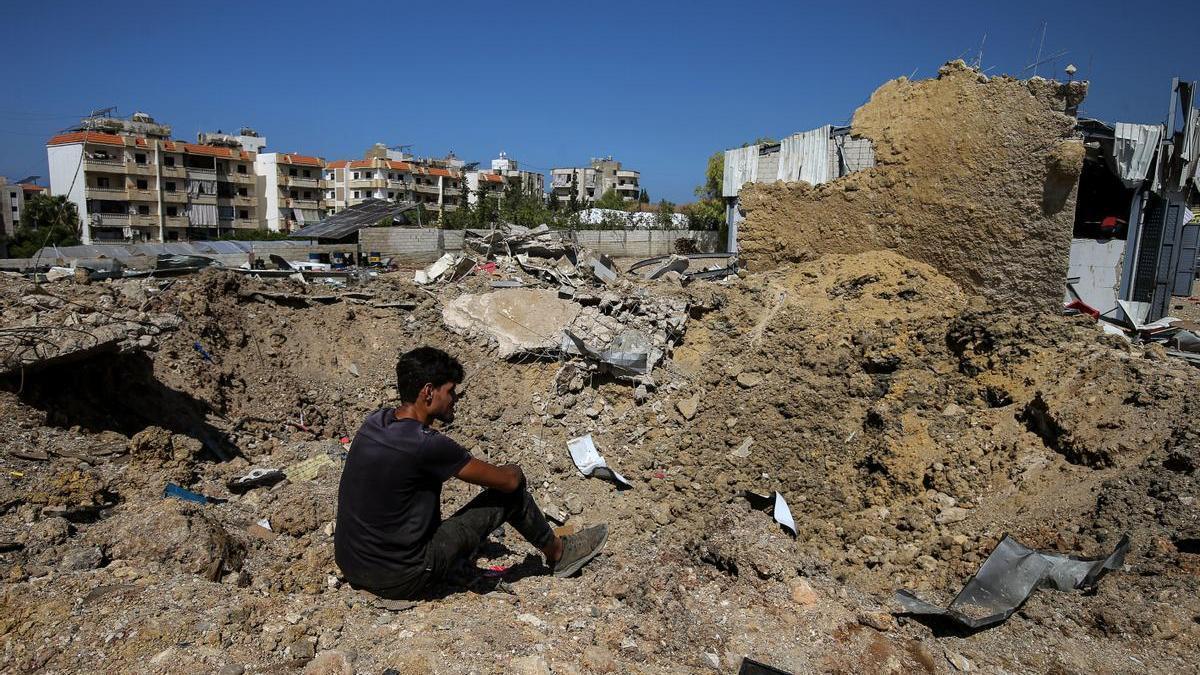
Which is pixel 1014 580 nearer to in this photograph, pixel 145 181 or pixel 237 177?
pixel 145 181

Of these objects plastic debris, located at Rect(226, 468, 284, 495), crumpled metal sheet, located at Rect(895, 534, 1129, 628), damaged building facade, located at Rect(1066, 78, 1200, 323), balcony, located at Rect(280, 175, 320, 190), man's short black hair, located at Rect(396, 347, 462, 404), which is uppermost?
balcony, located at Rect(280, 175, 320, 190)

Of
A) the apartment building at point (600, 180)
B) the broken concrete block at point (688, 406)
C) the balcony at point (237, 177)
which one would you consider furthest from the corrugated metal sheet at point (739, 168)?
the apartment building at point (600, 180)

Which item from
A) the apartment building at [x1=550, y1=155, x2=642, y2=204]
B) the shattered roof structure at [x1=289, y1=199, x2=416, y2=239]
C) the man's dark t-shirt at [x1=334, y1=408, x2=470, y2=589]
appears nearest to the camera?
the man's dark t-shirt at [x1=334, y1=408, x2=470, y2=589]

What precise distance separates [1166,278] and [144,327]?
1196cm

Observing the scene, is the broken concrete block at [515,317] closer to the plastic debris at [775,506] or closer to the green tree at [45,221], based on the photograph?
the plastic debris at [775,506]

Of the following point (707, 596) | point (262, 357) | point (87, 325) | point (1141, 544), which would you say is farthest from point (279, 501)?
point (1141, 544)

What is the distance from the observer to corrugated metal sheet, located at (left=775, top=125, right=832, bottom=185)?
872cm

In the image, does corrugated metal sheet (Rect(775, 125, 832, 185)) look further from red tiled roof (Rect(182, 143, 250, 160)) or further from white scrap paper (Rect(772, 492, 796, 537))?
red tiled roof (Rect(182, 143, 250, 160))

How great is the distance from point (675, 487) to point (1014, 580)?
2.64 metres

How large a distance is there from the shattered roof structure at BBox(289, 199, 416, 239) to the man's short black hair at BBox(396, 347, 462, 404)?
1355 centimetres

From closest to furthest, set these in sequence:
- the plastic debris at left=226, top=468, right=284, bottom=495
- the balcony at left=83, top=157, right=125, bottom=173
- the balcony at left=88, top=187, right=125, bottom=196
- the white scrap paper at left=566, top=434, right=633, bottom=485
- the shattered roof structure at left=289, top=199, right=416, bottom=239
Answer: the plastic debris at left=226, top=468, right=284, bottom=495 → the white scrap paper at left=566, top=434, right=633, bottom=485 → the shattered roof structure at left=289, top=199, right=416, bottom=239 → the balcony at left=83, top=157, right=125, bottom=173 → the balcony at left=88, top=187, right=125, bottom=196

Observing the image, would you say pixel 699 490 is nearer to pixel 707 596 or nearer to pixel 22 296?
pixel 707 596

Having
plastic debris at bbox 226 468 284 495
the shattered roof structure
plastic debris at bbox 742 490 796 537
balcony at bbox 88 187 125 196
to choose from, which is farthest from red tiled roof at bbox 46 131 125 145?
plastic debris at bbox 742 490 796 537

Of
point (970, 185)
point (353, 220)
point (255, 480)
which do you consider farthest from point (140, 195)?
point (970, 185)
